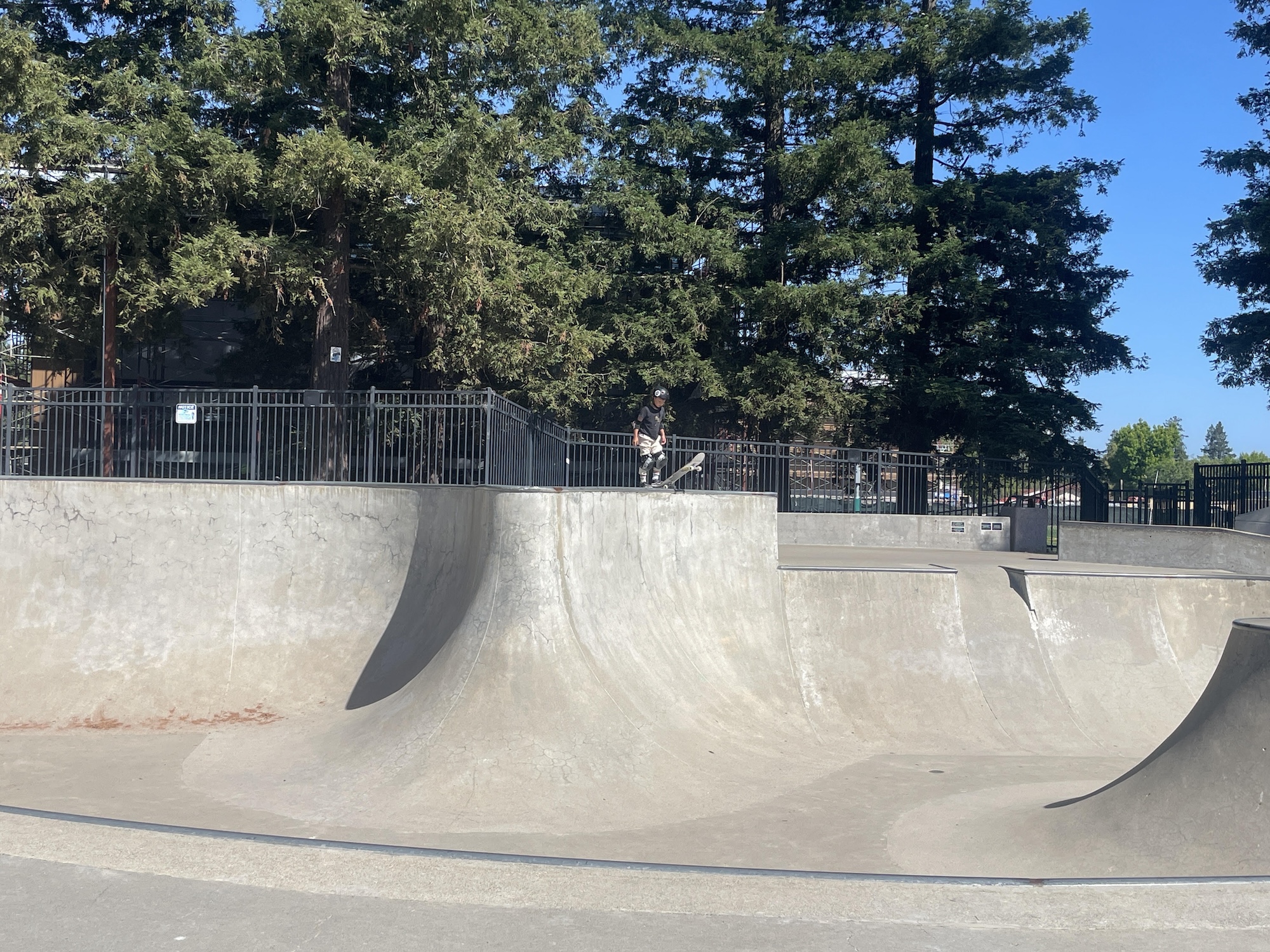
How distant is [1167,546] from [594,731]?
1128 centimetres

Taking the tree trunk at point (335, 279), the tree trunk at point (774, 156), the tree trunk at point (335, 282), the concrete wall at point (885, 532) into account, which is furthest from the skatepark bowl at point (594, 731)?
the tree trunk at point (774, 156)

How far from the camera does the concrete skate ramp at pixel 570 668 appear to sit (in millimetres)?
7707

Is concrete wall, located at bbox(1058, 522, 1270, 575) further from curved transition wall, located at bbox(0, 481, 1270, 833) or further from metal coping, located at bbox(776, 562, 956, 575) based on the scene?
metal coping, located at bbox(776, 562, 956, 575)

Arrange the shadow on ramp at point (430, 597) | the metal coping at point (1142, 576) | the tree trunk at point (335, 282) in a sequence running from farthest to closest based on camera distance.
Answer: the tree trunk at point (335, 282) → the metal coping at point (1142, 576) → the shadow on ramp at point (430, 597)

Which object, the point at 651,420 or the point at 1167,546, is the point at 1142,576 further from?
the point at 651,420

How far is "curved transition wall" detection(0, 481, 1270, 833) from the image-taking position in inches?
333

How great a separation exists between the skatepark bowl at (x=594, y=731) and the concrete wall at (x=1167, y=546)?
3.32 ft

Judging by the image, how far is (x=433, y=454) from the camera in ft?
65.8

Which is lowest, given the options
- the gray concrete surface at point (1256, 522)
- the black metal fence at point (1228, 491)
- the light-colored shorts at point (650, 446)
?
the gray concrete surface at point (1256, 522)

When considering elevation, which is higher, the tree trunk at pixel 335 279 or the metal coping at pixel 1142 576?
the tree trunk at pixel 335 279

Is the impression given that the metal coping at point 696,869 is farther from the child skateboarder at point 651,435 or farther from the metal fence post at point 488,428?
the child skateboarder at point 651,435

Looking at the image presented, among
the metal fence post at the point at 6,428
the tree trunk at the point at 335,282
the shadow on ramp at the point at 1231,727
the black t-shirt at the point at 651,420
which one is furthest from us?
the tree trunk at the point at 335,282

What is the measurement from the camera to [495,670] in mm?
8469

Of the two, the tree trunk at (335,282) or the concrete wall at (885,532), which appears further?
the concrete wall at (885,532)
